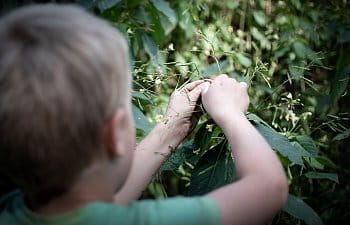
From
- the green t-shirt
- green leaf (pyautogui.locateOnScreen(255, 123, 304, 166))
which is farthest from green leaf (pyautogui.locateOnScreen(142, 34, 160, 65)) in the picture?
the green t-shirt

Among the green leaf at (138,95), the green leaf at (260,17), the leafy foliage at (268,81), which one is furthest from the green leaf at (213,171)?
the green leaf at (260,17)

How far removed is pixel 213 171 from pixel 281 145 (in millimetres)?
154

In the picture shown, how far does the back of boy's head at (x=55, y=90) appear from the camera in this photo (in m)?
0.78

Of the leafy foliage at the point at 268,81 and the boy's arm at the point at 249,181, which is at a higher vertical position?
the boy's arm at the point at 249,181

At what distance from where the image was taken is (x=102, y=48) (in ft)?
2.68

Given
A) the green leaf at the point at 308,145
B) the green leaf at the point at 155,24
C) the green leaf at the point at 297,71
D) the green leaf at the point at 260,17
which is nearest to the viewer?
the green leaf at the point at 308,145

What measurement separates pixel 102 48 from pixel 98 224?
0.24 metres

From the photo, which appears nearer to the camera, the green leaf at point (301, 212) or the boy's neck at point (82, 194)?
the boy's neck at point (82, 194)

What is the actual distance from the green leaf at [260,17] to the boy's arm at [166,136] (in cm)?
163

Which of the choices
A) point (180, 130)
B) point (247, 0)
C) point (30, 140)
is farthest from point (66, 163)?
point (247, 0)

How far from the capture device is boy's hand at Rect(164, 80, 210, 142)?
48.7 inches

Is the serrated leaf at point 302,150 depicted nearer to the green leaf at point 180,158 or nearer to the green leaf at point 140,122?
the green leaf at point 180,158

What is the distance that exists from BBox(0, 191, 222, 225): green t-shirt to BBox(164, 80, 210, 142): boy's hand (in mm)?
380

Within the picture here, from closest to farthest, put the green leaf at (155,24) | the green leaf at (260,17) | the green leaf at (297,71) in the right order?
the green leaf at (297,71), the green leaf at (155,24), the green leaf at (260,17)
